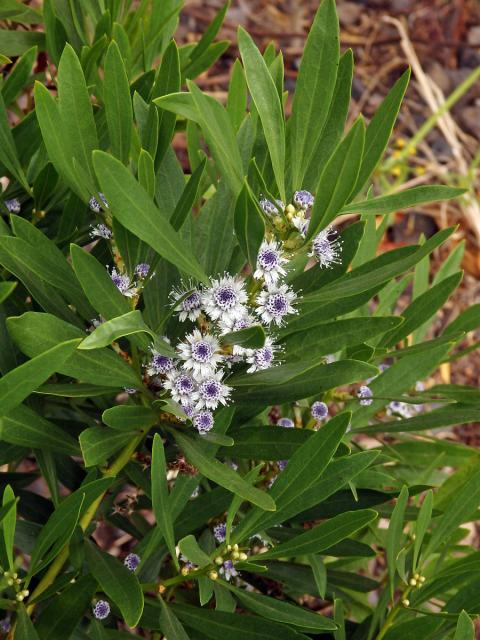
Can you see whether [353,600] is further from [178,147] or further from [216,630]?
[178,147]

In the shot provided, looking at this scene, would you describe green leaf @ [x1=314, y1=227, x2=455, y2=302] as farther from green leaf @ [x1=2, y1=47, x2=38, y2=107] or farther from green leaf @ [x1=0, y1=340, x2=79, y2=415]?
green leaf @ [x1=2, y1=47, x2=38, y2=107]

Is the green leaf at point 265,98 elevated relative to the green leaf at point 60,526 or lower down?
elevated

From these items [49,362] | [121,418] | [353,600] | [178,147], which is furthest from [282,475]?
[178,147]

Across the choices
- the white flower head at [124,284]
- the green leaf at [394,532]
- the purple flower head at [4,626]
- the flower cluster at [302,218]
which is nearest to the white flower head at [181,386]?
the white flower head at [124,284]

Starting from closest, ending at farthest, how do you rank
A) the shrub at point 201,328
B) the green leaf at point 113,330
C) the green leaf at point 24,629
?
the green leaf at point 113,330 < the shrub at point 201,328 < the green leaf at point 24,629

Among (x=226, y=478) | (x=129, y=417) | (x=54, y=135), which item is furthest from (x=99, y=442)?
(x=54, y=135)

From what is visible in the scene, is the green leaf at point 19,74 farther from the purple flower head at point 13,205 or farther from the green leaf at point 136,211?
the green leaf at point 136,211
